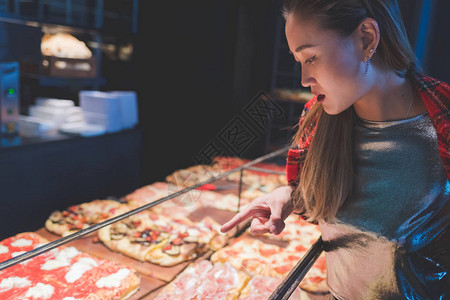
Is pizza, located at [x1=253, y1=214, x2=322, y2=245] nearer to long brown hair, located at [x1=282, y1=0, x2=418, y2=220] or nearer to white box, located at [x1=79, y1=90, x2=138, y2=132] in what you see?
long brown hair, located at [x1=282, y1=0, x2=418, y2=220]

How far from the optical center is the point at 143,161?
4.98m

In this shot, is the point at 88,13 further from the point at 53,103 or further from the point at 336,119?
the point at 336,119

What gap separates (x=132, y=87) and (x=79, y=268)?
3653 mm

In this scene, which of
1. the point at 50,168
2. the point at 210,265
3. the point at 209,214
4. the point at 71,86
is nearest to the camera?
the point at 210,265

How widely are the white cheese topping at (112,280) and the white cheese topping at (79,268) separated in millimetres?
86

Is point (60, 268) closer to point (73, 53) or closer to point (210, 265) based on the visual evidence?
point (210, 265)

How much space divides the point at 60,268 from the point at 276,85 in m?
4.68

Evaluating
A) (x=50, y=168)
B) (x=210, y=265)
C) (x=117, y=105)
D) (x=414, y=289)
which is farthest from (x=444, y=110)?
(x=117, y=105)

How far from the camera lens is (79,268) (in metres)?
1.46

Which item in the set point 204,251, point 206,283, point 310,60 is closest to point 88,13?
point 204,251

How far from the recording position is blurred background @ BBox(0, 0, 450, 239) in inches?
128

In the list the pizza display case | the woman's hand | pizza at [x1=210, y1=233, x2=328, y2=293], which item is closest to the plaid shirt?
the woman's hand

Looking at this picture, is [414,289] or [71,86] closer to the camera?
[414,289]

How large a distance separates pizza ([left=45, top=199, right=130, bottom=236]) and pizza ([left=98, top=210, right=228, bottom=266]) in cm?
41
